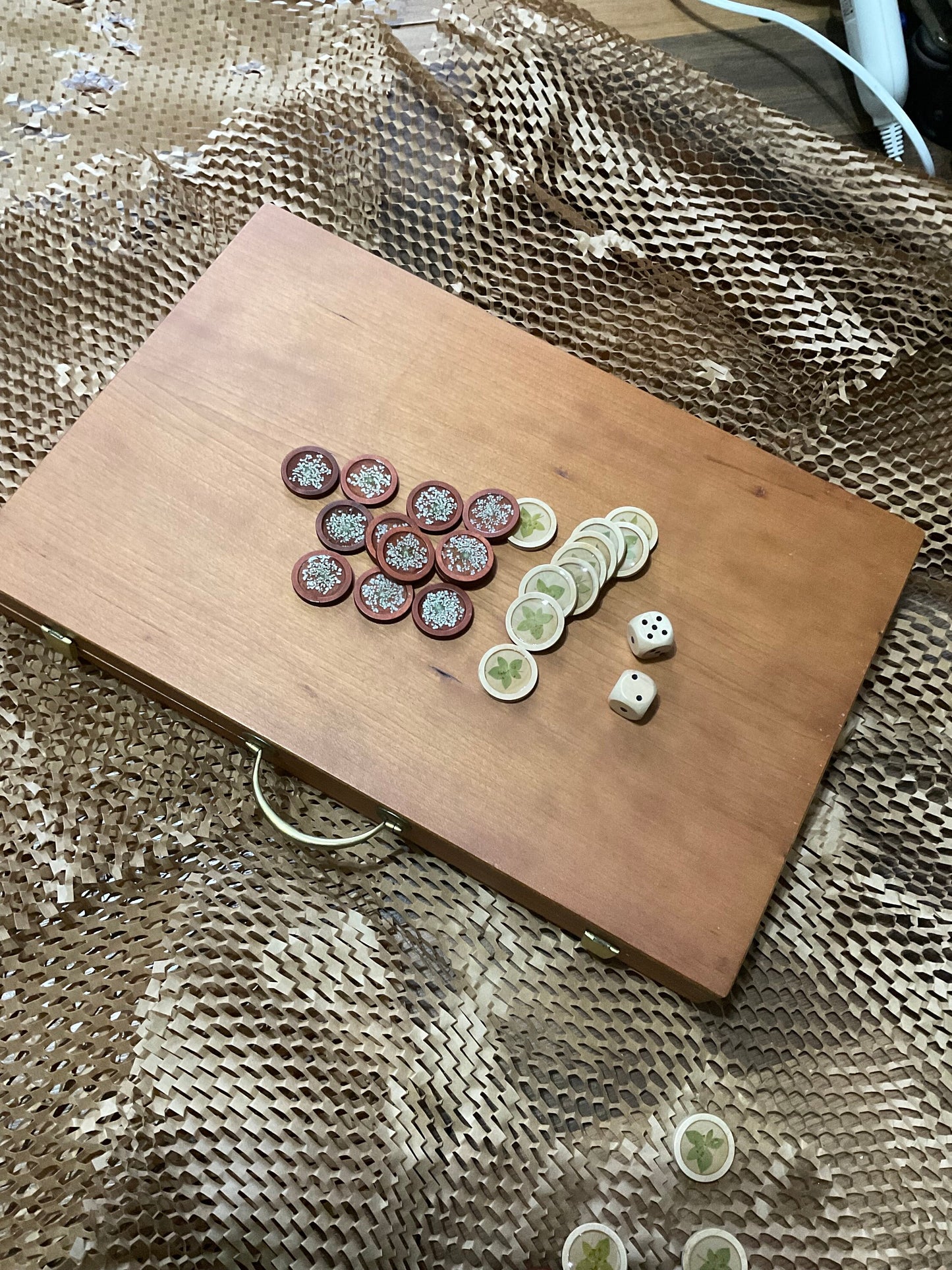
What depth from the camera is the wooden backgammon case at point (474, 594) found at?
1.06 m

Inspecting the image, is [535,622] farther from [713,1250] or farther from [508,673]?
[713,1250]

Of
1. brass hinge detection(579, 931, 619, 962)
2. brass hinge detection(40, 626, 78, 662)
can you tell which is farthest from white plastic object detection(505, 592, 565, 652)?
brass hinge detection(40, 626, 78, 662)

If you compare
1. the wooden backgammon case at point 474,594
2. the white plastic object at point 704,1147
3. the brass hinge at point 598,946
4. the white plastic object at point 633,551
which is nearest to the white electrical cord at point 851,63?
the wooden backgammon case at point 474,594

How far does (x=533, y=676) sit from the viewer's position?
1095mm

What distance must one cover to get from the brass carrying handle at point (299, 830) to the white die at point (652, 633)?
11.5 inches

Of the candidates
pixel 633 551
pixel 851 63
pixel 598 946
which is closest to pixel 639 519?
pixel 633 551

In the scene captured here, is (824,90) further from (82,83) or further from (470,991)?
(470,991)

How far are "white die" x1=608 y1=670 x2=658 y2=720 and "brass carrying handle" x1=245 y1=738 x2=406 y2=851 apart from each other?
0.25m

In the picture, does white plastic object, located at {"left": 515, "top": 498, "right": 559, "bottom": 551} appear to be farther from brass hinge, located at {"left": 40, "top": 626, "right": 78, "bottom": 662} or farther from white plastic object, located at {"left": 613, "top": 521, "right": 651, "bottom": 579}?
brass hinge, located at {"left": 40, "top": 626, "right": 78, "bottom": 662}

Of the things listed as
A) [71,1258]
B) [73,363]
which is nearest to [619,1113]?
[71,1258]

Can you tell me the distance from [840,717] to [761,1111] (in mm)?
390

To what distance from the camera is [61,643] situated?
1176mm

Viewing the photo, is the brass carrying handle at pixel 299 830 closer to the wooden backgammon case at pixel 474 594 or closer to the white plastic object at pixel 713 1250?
the wooden backgammon case at pixel 474 594

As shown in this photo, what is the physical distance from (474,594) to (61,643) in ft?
1.46
